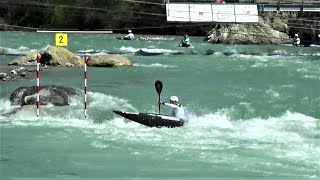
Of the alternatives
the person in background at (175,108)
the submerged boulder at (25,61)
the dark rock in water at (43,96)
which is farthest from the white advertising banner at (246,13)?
the person in background at (175,108)

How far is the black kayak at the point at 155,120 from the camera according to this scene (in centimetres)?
1570

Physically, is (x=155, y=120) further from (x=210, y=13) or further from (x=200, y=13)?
(x=210, y=13)

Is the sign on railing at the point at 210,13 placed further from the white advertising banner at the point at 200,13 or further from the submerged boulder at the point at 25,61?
the submerged boulder at the point at 25,61

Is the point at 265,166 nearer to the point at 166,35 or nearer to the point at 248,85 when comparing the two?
the point at 248,85

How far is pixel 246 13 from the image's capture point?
38.9 meters

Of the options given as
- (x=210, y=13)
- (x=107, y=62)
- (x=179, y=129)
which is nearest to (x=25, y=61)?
(x=107, y=62)

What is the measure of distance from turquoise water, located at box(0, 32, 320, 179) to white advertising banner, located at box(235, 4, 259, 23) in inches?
384

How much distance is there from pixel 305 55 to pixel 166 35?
25138 millimetres

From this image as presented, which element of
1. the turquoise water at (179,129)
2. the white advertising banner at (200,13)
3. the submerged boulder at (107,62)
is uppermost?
the white advertising banner at (200,13)

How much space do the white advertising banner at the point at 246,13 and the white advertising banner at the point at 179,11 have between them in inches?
131

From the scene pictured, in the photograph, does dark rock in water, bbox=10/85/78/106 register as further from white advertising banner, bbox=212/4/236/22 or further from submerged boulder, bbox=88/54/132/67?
white advertising banner, bbox=212/4/236/22

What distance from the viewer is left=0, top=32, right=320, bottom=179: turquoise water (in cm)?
1180

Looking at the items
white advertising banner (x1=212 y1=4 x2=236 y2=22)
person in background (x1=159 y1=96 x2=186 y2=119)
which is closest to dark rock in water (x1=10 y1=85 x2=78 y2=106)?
person in background (x1=159 y1=96 x2=186 y2=119)

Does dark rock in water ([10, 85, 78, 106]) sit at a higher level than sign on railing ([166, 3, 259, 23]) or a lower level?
lower
